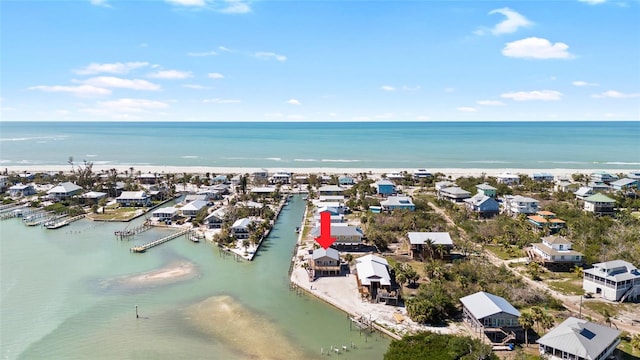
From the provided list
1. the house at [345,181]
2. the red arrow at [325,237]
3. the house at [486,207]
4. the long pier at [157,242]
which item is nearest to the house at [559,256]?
the house at [486,207]

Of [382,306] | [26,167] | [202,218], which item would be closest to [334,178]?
[202,218]

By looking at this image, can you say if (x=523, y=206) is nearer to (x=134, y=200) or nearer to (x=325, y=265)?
(x=325, y=265)

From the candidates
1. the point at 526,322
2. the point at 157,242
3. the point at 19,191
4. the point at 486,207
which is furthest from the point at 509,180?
the point at 19,191

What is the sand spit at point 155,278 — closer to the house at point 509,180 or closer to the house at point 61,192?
the house at point 61,192

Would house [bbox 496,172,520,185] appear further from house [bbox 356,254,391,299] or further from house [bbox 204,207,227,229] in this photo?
house [bbox 356,254,391,299]

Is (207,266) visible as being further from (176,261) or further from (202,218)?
(202,218)
